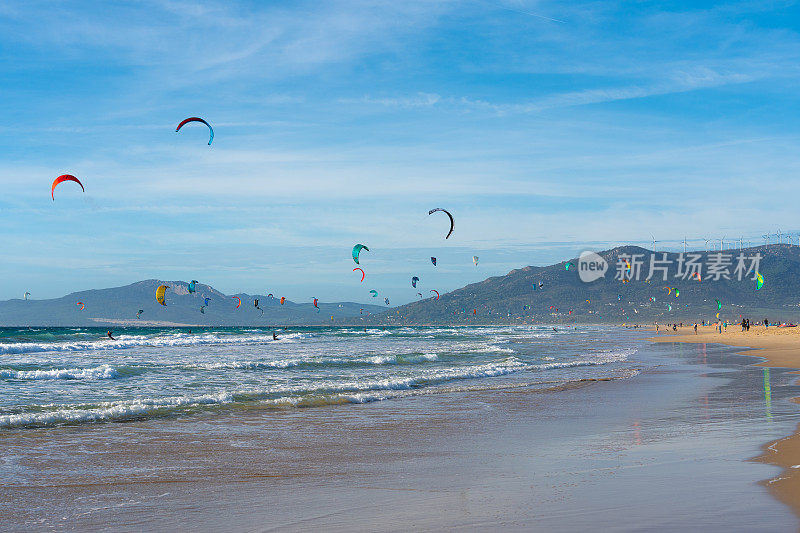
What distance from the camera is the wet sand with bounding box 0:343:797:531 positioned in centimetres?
582

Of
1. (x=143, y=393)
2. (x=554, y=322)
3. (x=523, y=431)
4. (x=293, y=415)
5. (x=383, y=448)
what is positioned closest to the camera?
(x=383, y=448)

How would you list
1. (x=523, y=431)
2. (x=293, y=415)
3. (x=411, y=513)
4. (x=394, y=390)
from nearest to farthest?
(x=411, y=513) < (x=523, y=431) < (x=293, y=415) < (x=394, y=390)

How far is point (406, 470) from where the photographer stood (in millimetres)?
7977

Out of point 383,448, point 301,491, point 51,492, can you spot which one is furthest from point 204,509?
point 383,448

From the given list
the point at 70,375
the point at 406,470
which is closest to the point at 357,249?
the point at 70,375

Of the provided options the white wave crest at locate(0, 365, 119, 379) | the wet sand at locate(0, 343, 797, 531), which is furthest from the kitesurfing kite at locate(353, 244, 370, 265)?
the wet sand at locate(0, 343, 797, 531)

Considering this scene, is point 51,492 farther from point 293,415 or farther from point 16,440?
point 293,415

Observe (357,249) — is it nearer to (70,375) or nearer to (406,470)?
(70,375)

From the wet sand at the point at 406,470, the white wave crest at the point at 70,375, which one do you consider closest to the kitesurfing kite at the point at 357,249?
the white wave crest at the point at 70,375

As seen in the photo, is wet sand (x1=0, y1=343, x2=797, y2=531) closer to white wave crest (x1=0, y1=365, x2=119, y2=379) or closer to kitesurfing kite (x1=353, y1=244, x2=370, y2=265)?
white wave crest (x1=0, y1=365, x2=119, y2=379)

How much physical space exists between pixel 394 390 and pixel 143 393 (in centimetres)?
623

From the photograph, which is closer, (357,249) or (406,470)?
(406,470)

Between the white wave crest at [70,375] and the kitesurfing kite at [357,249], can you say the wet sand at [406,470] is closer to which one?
the white wave crest at [70,375]

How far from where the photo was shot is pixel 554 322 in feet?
598
